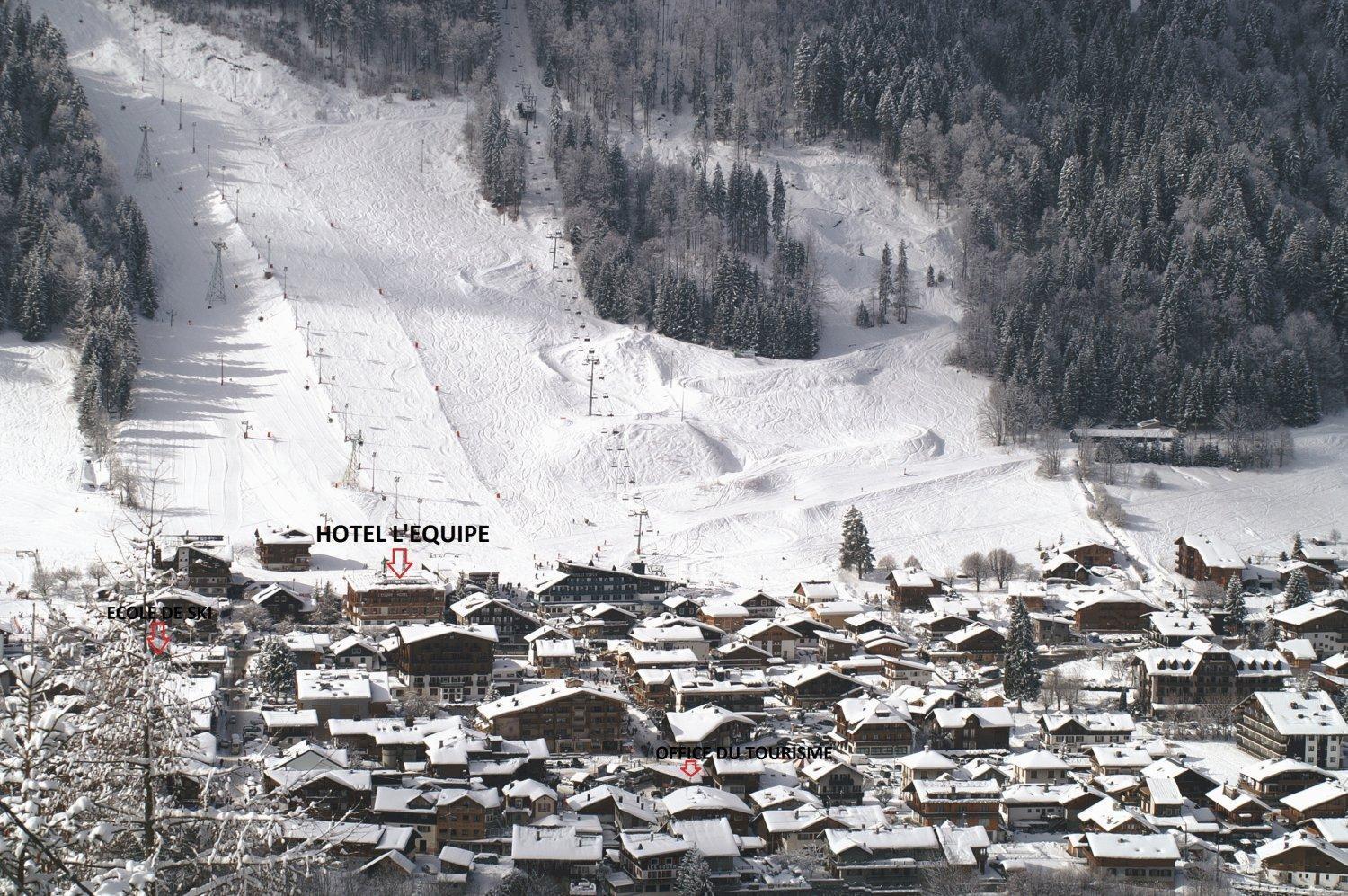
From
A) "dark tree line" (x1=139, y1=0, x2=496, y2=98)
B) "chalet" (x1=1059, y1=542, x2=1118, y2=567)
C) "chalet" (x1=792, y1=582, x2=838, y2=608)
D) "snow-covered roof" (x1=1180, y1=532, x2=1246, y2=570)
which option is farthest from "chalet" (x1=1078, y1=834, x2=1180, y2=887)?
"dark tree line" (x1=139, y1=0, x2=496, y2=98)

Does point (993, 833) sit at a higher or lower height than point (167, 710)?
lower

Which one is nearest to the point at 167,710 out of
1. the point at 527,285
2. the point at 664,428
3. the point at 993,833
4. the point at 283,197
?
the point at 993,833

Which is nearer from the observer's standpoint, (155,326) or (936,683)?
(936,683)

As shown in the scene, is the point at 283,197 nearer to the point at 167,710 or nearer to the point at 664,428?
the point at 664,428

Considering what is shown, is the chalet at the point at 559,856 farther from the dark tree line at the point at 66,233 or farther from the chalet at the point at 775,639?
the dark tree line at the point at 66,233

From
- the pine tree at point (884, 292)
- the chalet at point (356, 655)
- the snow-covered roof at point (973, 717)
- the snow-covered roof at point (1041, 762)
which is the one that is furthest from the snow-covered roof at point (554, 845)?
the pine tree at point (884, 292)

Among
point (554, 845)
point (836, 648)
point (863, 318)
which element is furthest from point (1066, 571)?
point (554, 845)
